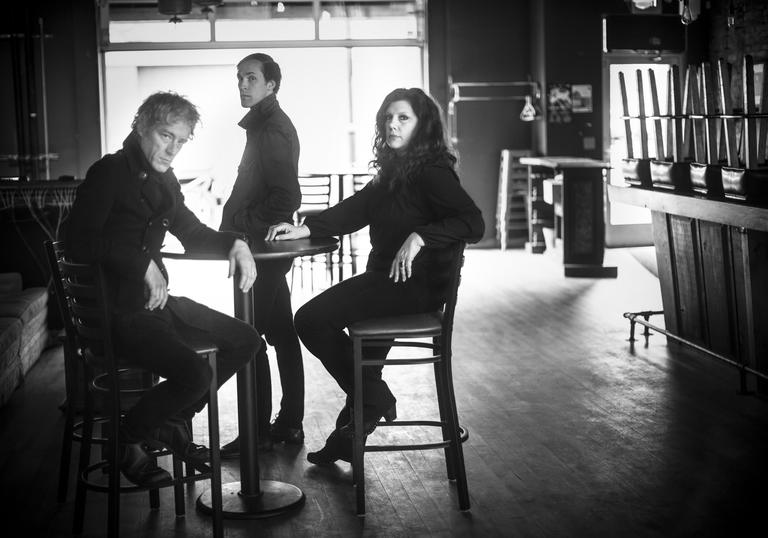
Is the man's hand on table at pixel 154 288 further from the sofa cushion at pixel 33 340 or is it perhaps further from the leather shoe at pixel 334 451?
the sofa cushion at pixel 33 340

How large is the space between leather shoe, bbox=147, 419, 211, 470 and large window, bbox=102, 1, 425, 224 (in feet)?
25.6

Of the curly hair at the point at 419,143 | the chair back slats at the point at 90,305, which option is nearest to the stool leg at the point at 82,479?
the chair back slats at the point at 90,305

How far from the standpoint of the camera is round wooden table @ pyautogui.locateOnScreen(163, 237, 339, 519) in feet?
11.2

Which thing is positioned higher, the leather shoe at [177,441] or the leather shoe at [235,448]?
the leather shoe at [177,441]

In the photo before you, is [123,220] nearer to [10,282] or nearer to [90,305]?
[90,305]

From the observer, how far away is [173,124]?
3.22m

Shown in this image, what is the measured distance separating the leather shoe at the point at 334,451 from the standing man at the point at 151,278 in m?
0.64

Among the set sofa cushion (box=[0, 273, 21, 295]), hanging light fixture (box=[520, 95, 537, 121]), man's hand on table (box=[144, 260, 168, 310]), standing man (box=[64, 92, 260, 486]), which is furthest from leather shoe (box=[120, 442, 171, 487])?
hanging light fixture (box=[520, 95, 537, 121])

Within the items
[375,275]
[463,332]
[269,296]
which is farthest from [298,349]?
[463,332]

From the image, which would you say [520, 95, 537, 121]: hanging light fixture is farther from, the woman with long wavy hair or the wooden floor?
the woman with long wavy hair

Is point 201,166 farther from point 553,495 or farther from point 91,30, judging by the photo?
point 553,495

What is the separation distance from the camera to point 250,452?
3516 mm

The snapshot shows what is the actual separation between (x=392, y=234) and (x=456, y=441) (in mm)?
798

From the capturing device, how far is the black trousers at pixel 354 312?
11.6 feet
